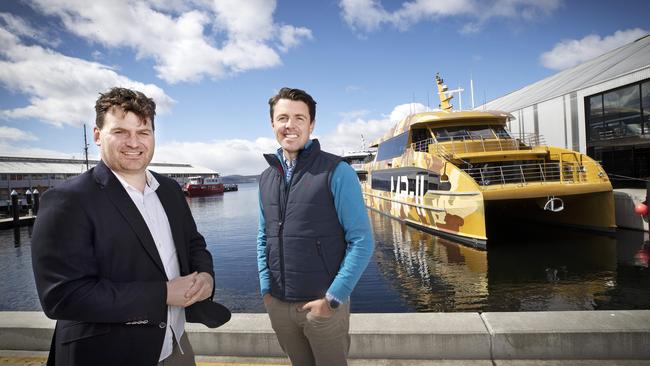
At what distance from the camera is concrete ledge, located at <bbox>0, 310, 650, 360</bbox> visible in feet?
9.37

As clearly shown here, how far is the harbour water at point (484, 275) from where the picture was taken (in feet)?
20.9

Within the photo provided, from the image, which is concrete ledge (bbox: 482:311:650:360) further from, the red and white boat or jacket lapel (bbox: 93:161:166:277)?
the red and white boat

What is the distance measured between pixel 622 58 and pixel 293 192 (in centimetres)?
2788

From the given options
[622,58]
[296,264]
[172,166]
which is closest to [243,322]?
[296,264]

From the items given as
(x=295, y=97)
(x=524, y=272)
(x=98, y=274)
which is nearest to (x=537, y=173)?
(x=524, y=272)

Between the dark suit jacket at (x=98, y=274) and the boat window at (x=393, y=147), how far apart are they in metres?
13.8

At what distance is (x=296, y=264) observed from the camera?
2.08 meters

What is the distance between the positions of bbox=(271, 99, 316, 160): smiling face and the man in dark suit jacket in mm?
691

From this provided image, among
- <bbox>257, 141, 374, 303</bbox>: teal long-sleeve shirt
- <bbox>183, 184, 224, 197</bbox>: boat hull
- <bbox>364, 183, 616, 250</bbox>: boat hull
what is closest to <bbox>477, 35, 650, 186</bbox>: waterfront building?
<bbox>364, 183, 616, 250</bbox>: boat hull

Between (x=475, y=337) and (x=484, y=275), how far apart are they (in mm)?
5590

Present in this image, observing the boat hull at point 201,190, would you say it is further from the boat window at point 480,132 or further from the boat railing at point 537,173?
the boat railing at point 537,173

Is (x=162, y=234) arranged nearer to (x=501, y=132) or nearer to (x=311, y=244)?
(x=311, y=244)

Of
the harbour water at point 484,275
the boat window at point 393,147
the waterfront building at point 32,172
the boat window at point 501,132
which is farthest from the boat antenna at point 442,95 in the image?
the waterfront building at point 32,172

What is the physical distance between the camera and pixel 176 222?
1.89 metres
